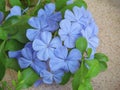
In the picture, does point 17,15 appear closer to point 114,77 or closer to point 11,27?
point 11,27

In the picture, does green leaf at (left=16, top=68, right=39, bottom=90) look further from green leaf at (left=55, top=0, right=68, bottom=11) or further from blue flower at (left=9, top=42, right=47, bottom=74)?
green leaf at (left=55, top=0, right=68, bottom=11)

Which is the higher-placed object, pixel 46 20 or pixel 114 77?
pixel 46 20

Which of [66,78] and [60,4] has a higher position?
[60,4]

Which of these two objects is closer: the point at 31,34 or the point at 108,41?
the point at 31,34

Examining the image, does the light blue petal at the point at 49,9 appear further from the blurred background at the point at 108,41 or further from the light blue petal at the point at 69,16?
the blurred background at the point at 108,41

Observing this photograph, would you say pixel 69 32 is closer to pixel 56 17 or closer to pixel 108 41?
pixel 56 17

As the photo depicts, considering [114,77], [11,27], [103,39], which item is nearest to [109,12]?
[103,39]

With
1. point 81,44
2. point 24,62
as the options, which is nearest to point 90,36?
point 81,44
